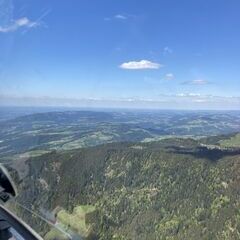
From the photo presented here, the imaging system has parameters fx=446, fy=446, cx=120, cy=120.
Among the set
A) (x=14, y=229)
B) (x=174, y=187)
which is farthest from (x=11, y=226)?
(x=174, y=187)

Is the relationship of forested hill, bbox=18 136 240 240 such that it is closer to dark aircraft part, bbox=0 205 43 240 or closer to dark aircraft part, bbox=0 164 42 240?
dark aircraft part, bbox=0 205 43 240

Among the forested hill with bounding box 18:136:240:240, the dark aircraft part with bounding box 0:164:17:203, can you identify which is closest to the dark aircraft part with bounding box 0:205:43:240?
the dark aircraft part with bounding box 0:164:17:203

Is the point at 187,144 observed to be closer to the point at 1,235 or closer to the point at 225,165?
the point at 225,165

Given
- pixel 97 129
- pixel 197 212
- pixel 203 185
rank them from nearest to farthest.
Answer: pixel 97 129 → pixel 197 212 → pixel 203 185

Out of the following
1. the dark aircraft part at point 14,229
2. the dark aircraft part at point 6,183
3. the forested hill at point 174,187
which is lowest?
the forested hill at point 174,187

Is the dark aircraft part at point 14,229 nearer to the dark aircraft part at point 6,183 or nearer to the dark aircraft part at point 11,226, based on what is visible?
the dark aircraft part at point 11,226

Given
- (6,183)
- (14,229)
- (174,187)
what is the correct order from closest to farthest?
(6,183), (14,229), (174,187)

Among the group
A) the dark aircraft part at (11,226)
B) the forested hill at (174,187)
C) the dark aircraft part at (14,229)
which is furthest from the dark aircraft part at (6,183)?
the forested hill at (174,187)

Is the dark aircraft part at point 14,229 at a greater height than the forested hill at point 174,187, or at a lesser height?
greater

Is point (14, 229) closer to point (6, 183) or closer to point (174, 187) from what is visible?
point (6, 183)

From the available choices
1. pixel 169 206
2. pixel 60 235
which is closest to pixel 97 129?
pixel 169 206

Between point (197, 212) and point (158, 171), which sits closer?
point (197, 212)
